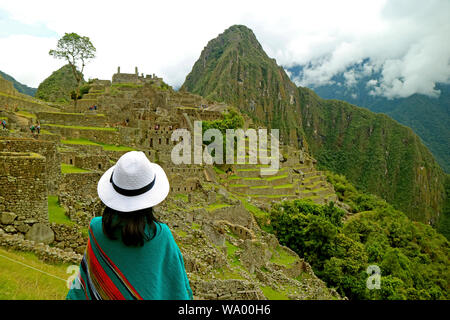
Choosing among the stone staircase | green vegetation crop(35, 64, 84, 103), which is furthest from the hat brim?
green vegetation crop(35, 64, 84, 103)

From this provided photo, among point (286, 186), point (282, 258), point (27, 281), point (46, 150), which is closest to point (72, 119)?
point (46, 150)

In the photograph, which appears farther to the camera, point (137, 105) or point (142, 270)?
point (137, 105)

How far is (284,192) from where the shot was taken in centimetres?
3581

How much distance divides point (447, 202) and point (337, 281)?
611 feet

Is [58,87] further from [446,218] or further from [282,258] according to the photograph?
[446,218]

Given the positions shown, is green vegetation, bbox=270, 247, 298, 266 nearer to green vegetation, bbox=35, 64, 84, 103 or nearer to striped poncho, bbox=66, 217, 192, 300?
striped poncho, bbox=66, 217, 192, 300

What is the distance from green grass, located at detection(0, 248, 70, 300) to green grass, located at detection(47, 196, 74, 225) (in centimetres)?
197

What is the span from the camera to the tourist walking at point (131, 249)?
2.66 m

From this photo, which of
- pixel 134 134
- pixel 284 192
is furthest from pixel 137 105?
pixel 284 192
